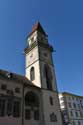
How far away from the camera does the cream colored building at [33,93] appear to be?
2445 centimetres

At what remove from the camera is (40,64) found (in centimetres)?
3484

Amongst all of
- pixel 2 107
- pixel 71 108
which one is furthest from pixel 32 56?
pixel 71 108

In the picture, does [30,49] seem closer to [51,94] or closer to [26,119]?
[51,94]

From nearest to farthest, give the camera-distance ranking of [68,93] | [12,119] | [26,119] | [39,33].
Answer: [12,119], [26,119], [39,33], [68,93]

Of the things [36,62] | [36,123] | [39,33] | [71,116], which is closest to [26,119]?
[36,123]

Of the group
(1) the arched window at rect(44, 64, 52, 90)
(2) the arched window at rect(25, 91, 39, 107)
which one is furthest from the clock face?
(2) the arched window at rect(25, 91, 39, 107)

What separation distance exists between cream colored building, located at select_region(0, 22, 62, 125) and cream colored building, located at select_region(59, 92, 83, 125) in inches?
1024

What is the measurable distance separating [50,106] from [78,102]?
3813 cm

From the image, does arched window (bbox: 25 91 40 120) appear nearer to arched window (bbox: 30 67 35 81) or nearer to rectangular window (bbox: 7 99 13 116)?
rectangular window (bbox: 7 99 13 116)

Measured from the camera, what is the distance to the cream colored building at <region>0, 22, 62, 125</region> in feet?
80.2

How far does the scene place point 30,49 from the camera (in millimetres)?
39969

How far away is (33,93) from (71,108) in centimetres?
3432

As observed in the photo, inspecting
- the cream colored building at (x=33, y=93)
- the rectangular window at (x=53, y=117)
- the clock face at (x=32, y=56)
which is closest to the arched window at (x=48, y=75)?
the cream colored building at (x=33, y=93)

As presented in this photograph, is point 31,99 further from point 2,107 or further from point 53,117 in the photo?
point 2,107
